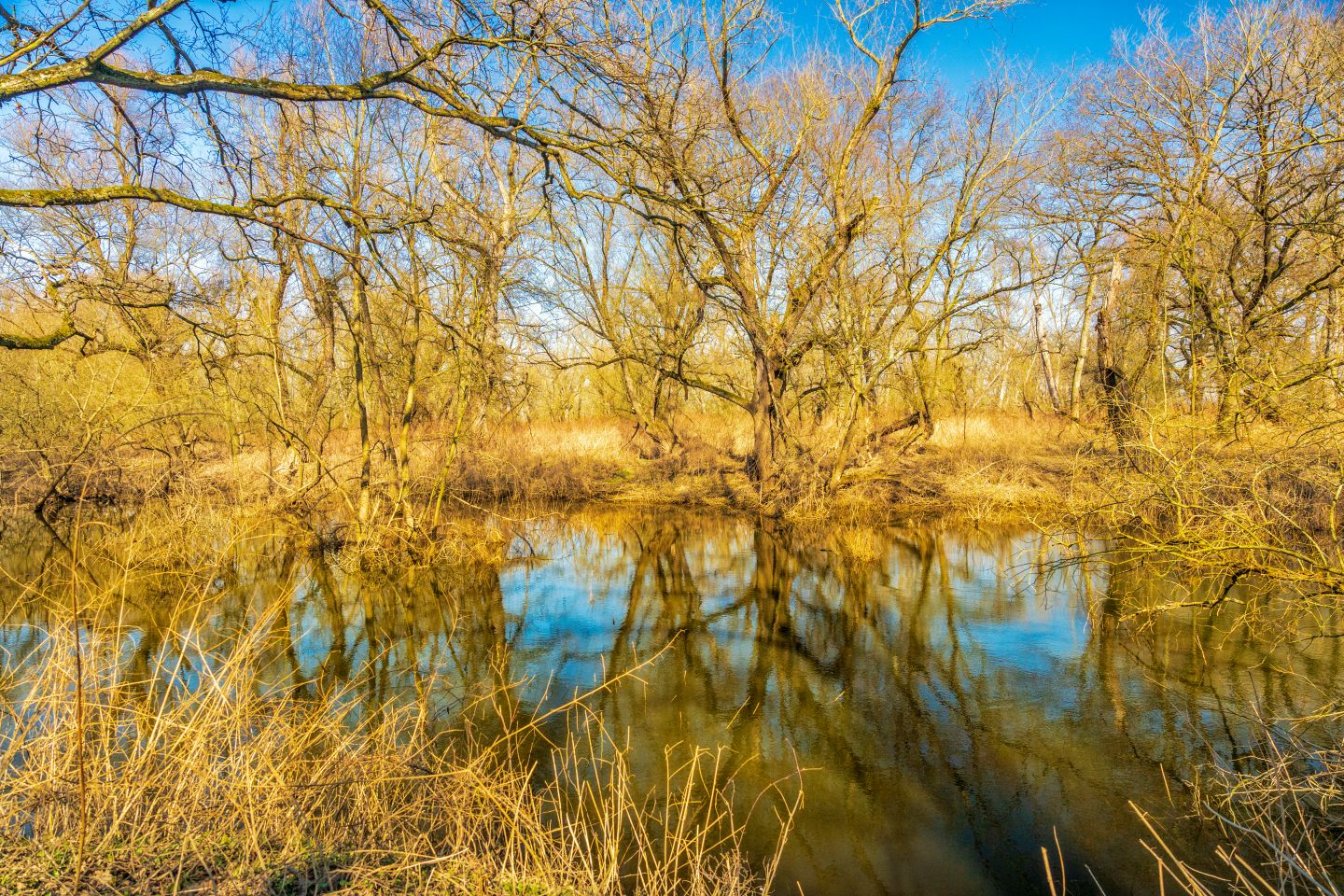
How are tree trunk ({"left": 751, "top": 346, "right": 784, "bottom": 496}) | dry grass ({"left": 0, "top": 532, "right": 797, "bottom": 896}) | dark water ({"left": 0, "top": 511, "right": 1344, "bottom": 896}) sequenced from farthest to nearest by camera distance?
1. tree trunk ({"left": 751, "top": 346, "right": 784, "bottom": 496})
2. dark water ({"left": 0, "top": 511, "right": 1344, "bottom": 896})
3. dry grass ({"left": 0, "top": 532, "right": 797, "bottom": 896})

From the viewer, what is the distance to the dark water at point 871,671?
164 inches

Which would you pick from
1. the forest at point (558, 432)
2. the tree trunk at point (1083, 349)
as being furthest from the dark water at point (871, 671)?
the tree trunk at point (1083, 349)

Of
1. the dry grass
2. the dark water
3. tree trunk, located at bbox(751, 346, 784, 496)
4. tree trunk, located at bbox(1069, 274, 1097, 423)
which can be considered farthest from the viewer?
tree trunk, located at bbox(1069, 274, 1097, 423)

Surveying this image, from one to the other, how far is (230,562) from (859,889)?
9633mm

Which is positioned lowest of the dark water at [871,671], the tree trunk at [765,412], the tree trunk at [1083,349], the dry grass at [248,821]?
the dark water at [871,671]

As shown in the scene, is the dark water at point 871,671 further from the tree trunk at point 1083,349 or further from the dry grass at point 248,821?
the tree trunk at point 1083,349

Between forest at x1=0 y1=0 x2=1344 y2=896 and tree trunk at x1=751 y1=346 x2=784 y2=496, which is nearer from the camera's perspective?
forest at x1=0 y1=0 x2=1344 y2=896

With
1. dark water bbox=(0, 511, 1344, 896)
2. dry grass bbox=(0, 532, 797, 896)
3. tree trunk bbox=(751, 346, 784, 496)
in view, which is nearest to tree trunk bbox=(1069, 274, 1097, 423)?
tree trunk bbox=(751, 346, 784, 496)

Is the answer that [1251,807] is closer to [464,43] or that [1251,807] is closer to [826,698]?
[826,698]

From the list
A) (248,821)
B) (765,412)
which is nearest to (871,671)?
(248,821)

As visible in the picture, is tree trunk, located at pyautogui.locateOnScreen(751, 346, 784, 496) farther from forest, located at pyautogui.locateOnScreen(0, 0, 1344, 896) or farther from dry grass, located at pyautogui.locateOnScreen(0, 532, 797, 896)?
dry grass, located at pyautogui.locateOnScreen(0, 532, 797, 896)

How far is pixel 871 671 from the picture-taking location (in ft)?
21.7

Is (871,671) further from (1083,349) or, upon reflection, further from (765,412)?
(1083,349)

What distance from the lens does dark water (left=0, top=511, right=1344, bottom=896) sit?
4.17 metres
